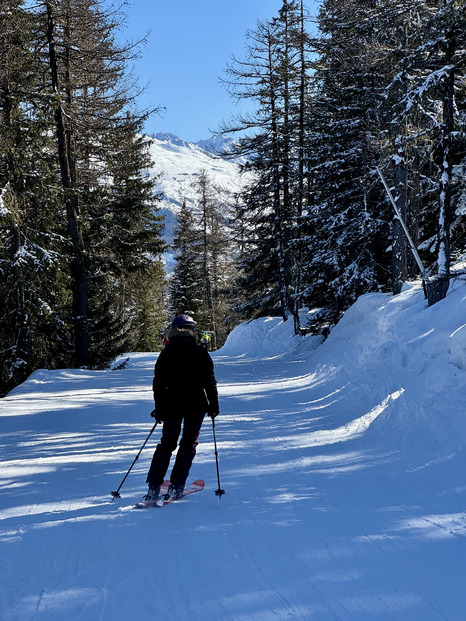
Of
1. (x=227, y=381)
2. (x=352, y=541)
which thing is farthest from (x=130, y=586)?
(x=227, y=381)

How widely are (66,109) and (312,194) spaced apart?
9.86 meters

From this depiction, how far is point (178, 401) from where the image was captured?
17.4 ft

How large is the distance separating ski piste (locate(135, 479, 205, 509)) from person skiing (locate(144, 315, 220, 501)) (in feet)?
0.16

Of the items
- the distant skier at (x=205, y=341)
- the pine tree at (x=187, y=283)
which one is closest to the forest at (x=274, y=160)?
the distant skier at (x=205, y=341)

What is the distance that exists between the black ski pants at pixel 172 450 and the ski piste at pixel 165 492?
17 centimetres

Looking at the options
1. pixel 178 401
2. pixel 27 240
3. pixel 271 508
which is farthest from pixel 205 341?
pixel 27 240

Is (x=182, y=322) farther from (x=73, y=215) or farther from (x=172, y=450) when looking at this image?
(x=73, y=215)

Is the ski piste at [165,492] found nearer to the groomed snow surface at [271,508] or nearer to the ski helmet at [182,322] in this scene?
the groomed snow surface at [271,508]

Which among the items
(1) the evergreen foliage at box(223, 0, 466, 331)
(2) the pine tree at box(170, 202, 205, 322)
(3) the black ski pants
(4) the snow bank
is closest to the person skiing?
(3) the black ski pants

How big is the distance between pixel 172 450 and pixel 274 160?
22.8 m

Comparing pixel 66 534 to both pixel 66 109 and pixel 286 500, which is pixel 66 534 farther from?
pixel 66 109

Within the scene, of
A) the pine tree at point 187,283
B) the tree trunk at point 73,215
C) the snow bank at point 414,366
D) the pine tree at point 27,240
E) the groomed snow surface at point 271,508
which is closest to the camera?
the groomed snow surface at point 271,508

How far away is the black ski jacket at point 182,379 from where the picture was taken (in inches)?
209

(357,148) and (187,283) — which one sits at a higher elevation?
(357,148)
